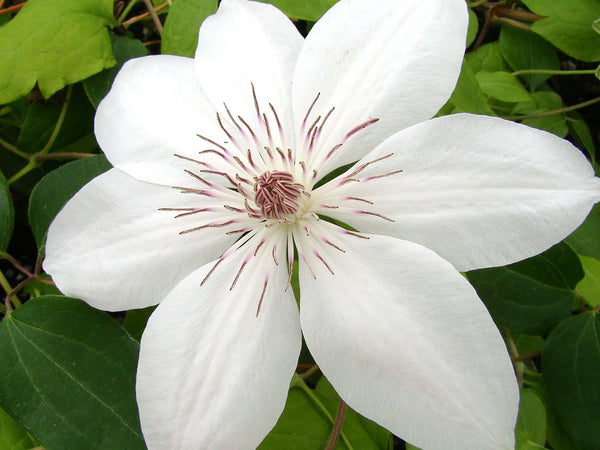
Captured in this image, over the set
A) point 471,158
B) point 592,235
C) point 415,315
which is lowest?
point 592,235

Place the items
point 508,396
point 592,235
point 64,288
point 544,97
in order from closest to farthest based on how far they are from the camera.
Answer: point 508,396, point 64,288, point 592,235, point 544,97

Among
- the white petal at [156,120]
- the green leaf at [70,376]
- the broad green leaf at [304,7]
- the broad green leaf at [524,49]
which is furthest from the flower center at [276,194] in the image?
the broad green leaf at [524,49]

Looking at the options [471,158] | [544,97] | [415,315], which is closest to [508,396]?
[415,315]

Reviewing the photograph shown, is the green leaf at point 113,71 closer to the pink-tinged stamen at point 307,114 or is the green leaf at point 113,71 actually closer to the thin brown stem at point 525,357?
the pink-tinged stamen at point 307,114

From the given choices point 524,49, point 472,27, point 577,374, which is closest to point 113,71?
point 472,27

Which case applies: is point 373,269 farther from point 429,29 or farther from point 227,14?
point 227,14

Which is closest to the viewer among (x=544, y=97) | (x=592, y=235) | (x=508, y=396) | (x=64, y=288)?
(x=508, y=396)
